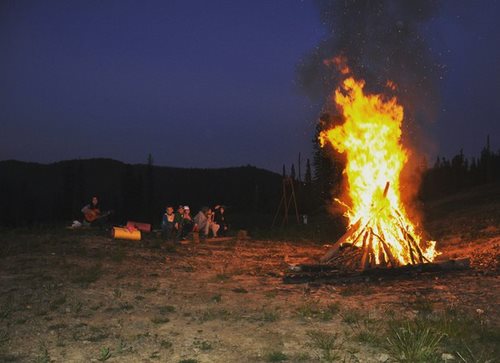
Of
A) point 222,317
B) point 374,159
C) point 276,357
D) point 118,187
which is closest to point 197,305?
point 222,317

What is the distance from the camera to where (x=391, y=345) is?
6.12 metres

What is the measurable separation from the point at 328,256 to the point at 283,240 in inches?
284

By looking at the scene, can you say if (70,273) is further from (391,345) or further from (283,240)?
(283,240)

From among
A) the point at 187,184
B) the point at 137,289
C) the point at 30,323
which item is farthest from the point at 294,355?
the point at 187,184

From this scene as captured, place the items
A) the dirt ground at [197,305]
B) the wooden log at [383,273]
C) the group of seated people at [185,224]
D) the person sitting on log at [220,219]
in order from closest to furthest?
1. the dirt ground at [197,305]
2. the wooden log at [383,273]
3. the group of seated people at [185,224]
4. the person sitting on log at [220,219]

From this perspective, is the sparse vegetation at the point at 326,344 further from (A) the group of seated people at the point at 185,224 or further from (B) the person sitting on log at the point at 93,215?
(B) the person sitting on log at the point at 93,215

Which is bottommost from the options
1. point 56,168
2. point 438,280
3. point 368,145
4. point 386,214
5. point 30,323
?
point 30,323

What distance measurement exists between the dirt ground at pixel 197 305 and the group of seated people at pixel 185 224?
11.3ft

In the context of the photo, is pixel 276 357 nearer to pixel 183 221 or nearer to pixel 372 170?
pixel 372 170

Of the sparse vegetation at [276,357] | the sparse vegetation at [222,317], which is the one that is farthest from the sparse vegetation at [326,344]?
the sparse vegetation at [276,357]

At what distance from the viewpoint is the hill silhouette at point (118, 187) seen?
8506 cm

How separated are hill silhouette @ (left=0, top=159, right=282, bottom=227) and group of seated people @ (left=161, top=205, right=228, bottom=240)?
5905cm

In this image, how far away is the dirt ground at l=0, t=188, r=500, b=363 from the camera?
20.8ft

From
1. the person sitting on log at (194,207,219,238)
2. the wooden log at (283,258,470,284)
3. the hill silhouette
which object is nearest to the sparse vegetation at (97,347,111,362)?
the wooden log at (283,258,470,284)
